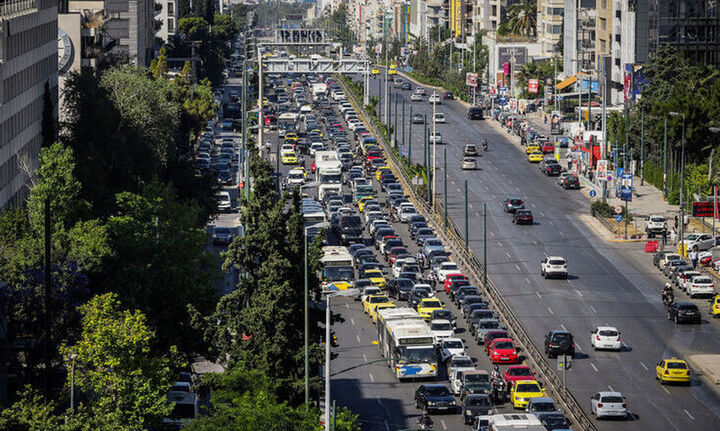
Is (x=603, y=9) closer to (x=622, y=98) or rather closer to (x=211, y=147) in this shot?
(x=622, y=98)

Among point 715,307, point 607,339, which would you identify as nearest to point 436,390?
point 607,339

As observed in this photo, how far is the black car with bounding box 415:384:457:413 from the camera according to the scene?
69.0 meters

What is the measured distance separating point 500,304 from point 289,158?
211 feet

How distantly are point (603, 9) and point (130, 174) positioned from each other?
94.1m

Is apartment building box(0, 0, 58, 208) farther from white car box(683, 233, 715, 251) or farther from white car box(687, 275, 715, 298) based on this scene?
white car box(683, 233, 715, 251)

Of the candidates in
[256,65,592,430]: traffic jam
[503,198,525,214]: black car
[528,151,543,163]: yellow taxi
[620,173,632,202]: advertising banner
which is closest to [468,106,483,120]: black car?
[256,65,592,430]: traffic jam

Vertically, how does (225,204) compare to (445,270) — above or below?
above

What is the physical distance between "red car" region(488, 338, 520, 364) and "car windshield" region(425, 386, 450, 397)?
7499mm

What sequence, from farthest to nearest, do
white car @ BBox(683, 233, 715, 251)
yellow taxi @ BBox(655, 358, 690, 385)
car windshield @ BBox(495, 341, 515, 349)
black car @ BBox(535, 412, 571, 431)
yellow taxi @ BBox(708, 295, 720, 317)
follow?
1. white car @ BBox(683, 233, 715, 251)
2. yellow taxi @ BBox(708, 295, 720, 317)
3. car windshield @ BBox(495, 341, 515, 349)
4. yellow taxi @ BBox(655, 358, 690, 385)
5. black car @ BBox(535, 412, 571, 431)

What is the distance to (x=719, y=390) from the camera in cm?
7456

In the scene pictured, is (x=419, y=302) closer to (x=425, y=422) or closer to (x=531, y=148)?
(x=425, y=422)

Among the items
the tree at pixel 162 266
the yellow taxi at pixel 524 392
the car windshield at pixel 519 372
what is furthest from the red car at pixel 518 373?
the tree at pixel 162 266

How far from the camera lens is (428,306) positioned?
8750 cm

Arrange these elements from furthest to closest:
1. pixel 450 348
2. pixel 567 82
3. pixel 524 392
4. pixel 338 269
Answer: pixel 567 82 → pixel 338 269 → pixel 450 348 → pixel 524 392
